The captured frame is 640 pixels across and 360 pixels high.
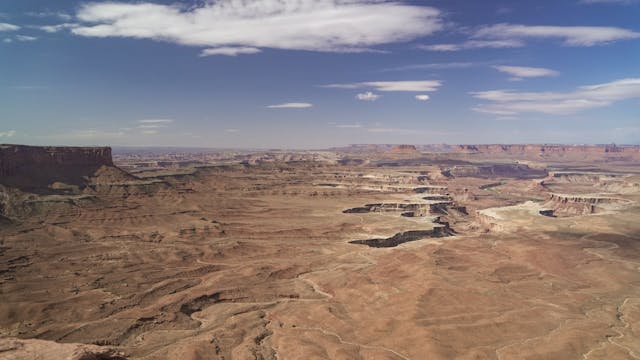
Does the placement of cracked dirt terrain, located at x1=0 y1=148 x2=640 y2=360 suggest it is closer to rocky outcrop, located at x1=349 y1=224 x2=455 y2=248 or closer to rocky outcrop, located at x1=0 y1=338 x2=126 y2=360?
rocky outcrop, located at x1=0 y1=338 x2=126 y2=360

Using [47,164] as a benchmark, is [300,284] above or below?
below

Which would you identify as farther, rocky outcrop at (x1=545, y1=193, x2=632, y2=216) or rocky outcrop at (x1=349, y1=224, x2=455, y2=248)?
rocky outcrop at (x1=545, y1=193, x2=632, y2=216)

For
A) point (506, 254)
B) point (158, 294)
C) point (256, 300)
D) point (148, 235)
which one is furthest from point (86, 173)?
point (506, 254)

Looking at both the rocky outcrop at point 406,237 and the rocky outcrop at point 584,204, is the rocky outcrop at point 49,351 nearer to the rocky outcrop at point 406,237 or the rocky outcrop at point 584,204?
the rocky outcrop at point 406,237

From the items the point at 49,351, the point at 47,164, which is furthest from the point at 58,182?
the point at 49,351

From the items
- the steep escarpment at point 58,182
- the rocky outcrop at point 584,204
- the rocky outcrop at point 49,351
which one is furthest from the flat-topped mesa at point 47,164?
the rocky outcrop at point 584,204

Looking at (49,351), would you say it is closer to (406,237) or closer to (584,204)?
(406,237)

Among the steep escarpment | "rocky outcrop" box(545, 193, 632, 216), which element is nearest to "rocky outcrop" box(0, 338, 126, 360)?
the steep escarpment
